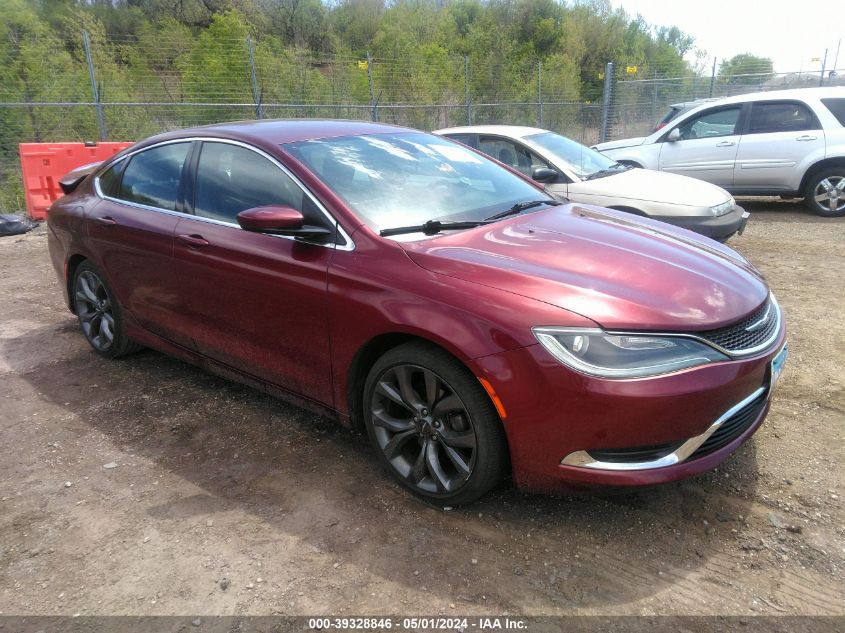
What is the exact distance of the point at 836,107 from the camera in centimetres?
903

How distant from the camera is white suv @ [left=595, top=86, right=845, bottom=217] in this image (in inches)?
353

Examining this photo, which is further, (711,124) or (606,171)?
(711,124)

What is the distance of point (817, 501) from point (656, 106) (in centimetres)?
2105

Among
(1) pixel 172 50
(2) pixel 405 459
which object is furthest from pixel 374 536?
(1) pixel 172 50

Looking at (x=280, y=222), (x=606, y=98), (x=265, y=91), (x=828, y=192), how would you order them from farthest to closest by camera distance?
(x=265, y=91) → (x=606, y=98) → (x=828, y=192) → (x=280, y=222)

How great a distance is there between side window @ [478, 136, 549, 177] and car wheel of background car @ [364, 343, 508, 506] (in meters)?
4.49

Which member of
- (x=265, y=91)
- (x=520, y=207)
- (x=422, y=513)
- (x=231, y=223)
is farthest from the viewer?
(x=265, y=91)

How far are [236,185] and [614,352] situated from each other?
7.33ft

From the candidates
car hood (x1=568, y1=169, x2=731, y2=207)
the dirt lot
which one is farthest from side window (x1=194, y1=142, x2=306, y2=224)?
car hood (x1=568, y1=169, x2=731, y2=207)

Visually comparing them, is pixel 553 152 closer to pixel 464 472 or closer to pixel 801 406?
pixel 801 406

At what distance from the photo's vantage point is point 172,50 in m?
22.8

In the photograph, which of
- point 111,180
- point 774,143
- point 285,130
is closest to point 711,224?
point 774,143

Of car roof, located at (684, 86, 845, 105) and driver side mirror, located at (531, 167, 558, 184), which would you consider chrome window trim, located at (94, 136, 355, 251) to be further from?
car roof, located at (684, 86, 845, 105)

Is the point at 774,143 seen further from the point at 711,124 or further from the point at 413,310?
the point at 413,310
